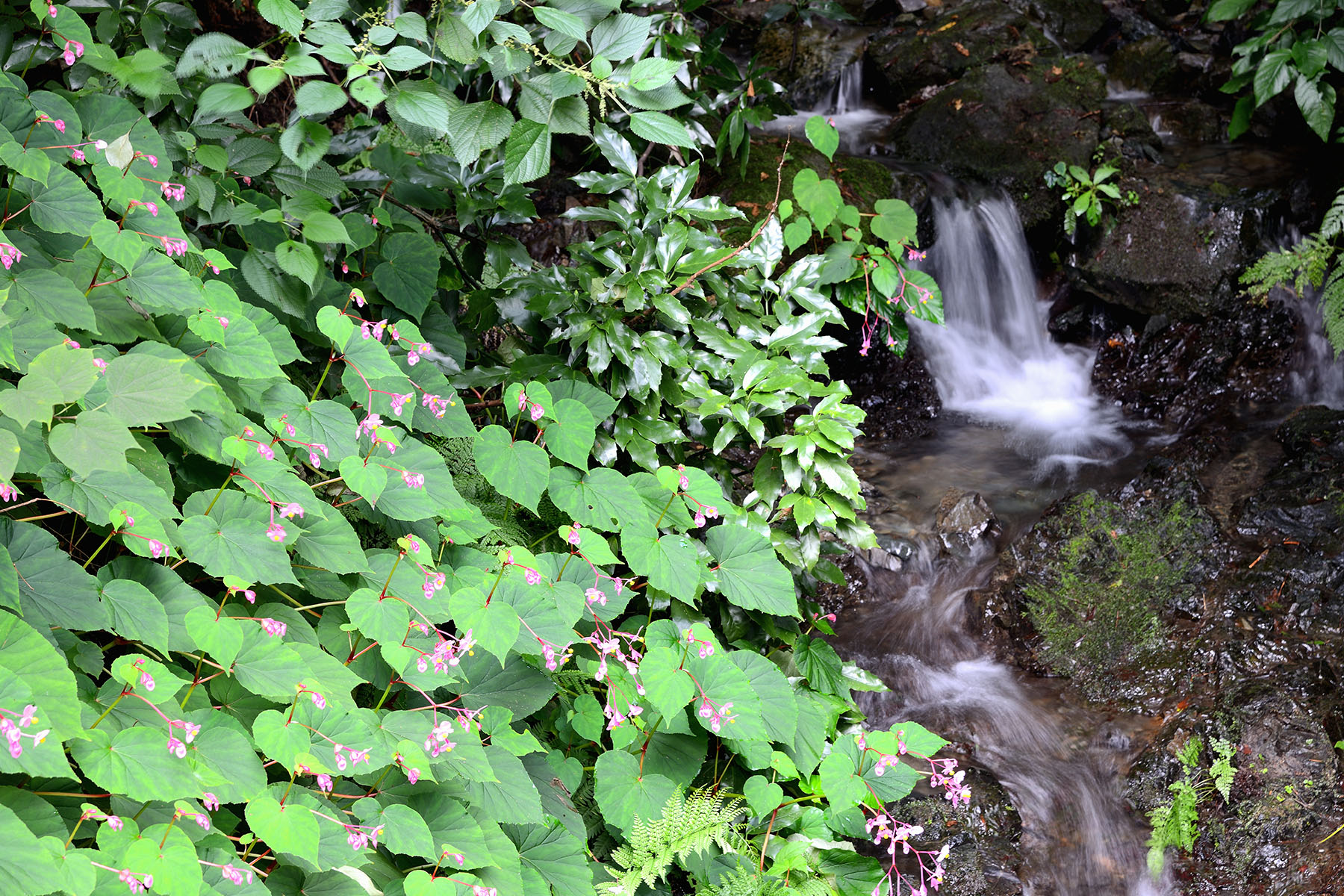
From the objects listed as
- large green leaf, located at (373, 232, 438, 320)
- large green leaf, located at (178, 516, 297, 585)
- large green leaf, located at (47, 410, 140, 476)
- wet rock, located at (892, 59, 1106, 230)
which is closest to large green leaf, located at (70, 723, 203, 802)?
large green leaf, located at (178, 516, 297, 585)

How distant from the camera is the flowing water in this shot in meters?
3.01

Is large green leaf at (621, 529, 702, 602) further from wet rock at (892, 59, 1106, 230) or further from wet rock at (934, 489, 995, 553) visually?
wet rock at (892, 59, 1106, 230)

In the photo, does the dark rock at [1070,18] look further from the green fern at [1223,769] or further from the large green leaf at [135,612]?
the large green leaf at [135,612]

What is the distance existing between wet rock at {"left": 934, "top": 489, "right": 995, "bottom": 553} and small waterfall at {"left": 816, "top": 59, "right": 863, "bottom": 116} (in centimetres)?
403

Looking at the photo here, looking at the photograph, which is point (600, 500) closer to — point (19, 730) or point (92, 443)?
point (92, 443)

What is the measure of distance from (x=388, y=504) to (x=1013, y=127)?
18.6 feet

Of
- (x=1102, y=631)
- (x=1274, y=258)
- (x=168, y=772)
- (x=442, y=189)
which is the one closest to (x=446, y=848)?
(x=168, y=772)

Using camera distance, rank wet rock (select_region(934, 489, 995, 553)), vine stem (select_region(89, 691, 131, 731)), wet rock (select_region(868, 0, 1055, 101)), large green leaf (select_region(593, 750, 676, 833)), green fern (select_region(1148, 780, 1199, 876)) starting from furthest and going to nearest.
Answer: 1. wet rock (select_region(868, 0, 1055, 101))
2. wet rock (select_region(934, 489, 995, 553))
3. green fern (select_region(1148, 780, 1199, 876))
4. large green leaf (select_region(593, 750, 676, 833))
5. vine stem (select_region(89, 691, 131, 731))

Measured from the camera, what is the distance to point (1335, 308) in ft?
15.2

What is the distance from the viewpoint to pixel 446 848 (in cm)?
158

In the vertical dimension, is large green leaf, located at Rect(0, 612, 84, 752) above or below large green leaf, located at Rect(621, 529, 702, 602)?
below

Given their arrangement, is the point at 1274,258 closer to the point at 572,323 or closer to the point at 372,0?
the point at 572,323

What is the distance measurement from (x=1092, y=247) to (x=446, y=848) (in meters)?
5.40

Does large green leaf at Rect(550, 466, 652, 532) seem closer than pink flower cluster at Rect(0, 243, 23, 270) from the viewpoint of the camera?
No
